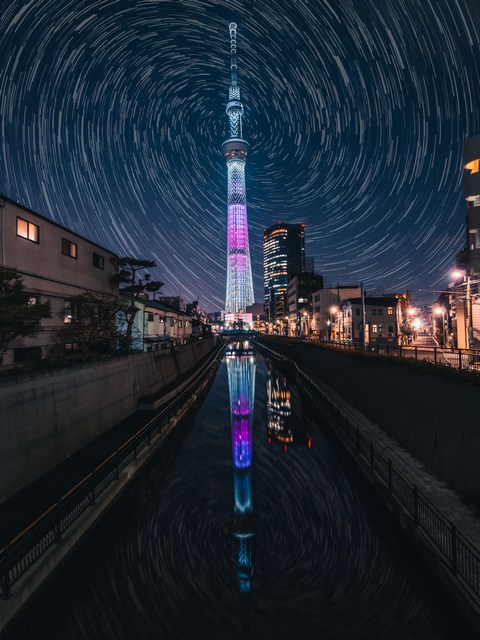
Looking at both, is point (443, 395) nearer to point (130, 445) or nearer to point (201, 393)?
point (130, 445)

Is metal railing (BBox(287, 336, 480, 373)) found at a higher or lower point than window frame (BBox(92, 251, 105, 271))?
lower

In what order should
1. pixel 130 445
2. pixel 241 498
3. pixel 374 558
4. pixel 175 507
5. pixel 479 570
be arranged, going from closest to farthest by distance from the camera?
1. pixel 479 570
2. pixel 374 558
3. pixel 175 507
4. pixel 241 498
5. pixel 130 445

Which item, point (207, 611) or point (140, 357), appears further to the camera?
point (140, 357)

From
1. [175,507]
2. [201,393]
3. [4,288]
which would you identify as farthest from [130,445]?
[201,393]

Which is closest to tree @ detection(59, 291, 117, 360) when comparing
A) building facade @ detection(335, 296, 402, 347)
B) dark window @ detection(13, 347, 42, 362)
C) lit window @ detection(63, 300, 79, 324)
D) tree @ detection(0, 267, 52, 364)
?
lit window @ detection(63, 300, 79, 324)

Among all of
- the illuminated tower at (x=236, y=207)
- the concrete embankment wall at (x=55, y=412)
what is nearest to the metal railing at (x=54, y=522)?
the concrete embankment wall at (x=55, y=412)

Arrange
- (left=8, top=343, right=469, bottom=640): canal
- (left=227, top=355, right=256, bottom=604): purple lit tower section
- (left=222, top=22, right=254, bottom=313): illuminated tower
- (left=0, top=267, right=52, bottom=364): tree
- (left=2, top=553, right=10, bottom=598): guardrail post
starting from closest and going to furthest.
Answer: (left=2, top=553, right=10, bottom=598): guardrail post < (left=8, top=343, right=469, bottom=640): canal < (left=227, top=355, right=256, bottom=604): purple lit tower section < (left=0, top=267, right=52, bottom=364): tree < (left=222, top=22, right=254, bottom=313): illuminated tower

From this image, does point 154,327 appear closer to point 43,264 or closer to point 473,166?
point 43,264

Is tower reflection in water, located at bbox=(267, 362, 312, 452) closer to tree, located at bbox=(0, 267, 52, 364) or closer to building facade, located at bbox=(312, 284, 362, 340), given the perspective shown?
tree, located at bbox=(0, 267, 52, 364)
